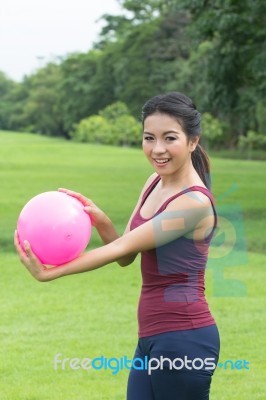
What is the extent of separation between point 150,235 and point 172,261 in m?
0.13

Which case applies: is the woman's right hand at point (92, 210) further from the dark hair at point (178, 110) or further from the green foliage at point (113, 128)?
the green foliage at point (113, 128)

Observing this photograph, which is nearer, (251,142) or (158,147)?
(158,147)

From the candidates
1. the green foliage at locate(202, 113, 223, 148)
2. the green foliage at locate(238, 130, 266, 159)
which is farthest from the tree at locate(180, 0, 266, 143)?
the green foliage at locate(202, 113, 223, 148)

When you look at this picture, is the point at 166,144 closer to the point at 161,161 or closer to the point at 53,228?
the point at 161,161

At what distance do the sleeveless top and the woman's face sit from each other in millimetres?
114

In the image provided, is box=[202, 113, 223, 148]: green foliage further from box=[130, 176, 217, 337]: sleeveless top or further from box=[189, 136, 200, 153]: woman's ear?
box=[130, 176, 217, 337]: sleeveless top

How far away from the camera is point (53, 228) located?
313 centimetres

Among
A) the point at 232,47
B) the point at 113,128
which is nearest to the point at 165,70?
the point at 113,128

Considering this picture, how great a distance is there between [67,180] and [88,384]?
24.2 metres

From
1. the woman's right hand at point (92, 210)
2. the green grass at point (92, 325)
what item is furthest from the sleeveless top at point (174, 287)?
the green grass at point (92, 325)

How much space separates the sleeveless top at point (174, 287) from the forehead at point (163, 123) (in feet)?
0.77

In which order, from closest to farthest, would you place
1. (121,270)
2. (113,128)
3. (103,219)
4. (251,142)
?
1. (103,219)
2. (121,270)
3. (251,142)
4. (113,128)

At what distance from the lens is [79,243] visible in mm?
3184

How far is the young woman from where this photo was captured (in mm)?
3055
